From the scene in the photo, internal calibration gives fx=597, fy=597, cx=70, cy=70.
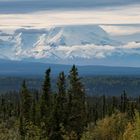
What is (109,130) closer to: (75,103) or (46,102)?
(46,102)

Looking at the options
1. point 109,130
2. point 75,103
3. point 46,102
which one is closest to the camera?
point 75,103

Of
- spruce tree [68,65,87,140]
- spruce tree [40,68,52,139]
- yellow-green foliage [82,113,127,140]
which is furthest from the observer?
yellow-green foliage [82,113,127,140]

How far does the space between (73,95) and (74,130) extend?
456cm

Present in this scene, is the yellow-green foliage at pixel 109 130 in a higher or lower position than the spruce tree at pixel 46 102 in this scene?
lower

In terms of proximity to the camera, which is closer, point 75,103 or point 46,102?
point 75,103

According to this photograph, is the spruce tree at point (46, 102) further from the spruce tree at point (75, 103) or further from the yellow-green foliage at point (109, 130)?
the yellow-green foliage at point (109, 130)

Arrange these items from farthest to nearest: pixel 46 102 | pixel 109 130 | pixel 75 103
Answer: pixel 109 130 < pixel 46 102 < pixel 75 103

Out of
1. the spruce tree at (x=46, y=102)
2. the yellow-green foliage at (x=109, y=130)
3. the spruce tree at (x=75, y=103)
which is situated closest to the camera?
the spruce tree at (x=75, y=103)

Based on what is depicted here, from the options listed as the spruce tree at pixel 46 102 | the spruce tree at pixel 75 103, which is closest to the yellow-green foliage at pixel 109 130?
the spruce tree at pixel 46 102

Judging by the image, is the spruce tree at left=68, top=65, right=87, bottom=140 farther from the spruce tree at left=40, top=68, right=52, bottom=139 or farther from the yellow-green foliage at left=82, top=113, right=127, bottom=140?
the yellow-green foliage at left=82, top=113, right=127, bottom=140

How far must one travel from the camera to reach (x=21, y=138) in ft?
294

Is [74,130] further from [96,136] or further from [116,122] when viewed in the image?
[116,122]

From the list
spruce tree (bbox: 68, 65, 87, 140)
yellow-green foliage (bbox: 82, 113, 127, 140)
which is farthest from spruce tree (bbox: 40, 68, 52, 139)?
yellow-green foliage (bbox: 82, 113, 127, 140)

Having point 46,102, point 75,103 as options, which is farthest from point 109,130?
point 75,103
